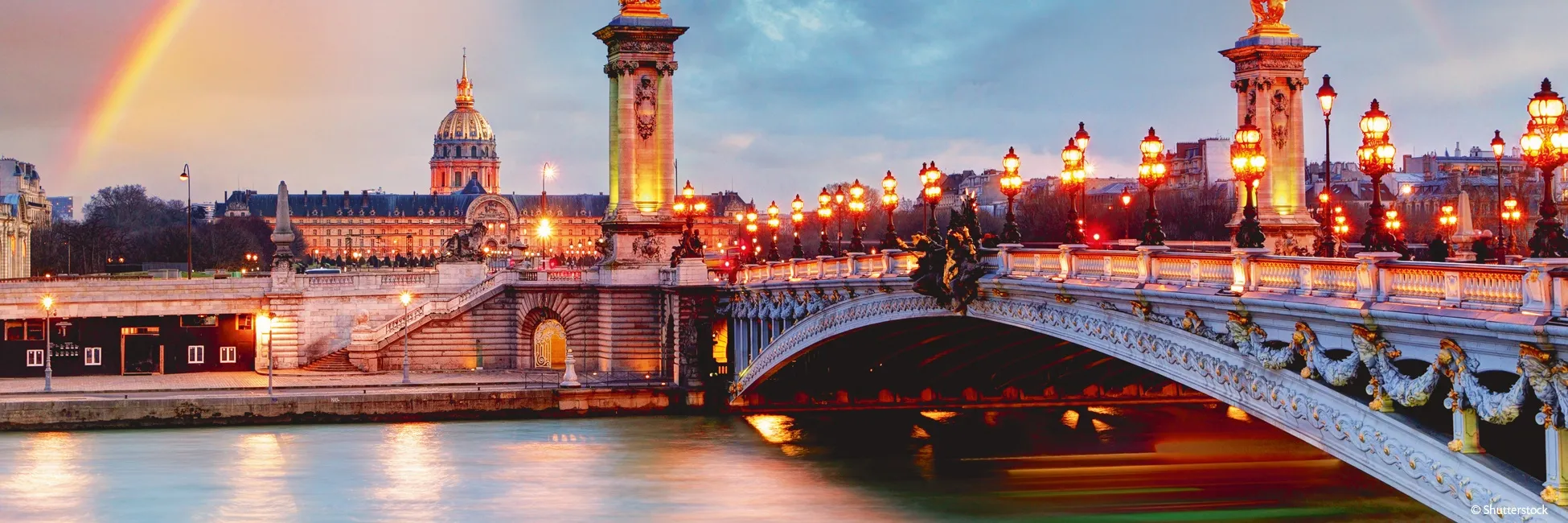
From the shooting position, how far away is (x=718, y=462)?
4353cm

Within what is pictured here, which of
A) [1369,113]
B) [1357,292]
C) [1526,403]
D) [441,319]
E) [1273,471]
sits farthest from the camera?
[441,319]

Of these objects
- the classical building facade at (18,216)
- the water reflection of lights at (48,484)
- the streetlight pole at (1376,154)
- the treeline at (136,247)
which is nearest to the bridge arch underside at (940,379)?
the water reflection of lights at (48,484)

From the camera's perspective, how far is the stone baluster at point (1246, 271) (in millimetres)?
22625

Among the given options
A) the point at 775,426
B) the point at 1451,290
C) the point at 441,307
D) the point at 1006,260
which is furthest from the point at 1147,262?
the point at 441,307

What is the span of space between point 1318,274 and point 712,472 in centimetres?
2271

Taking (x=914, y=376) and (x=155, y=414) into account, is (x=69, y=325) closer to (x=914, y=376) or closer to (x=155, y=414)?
(x=155, y=414)

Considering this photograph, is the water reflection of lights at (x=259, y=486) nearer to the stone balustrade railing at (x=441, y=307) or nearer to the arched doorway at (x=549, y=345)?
the stone balustrade railing at (x=441, y=307)

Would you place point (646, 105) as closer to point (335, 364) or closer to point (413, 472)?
point (335, 364)

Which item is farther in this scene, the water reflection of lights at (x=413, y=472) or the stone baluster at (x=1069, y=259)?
the water reflection of lights at (x=413, y=472)

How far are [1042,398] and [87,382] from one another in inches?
1094

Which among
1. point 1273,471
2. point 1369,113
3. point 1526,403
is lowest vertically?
point 1273,471

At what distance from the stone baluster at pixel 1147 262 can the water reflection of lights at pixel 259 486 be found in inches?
725

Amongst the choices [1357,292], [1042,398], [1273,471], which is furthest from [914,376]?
[1357,292]

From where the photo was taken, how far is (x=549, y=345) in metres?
65.1
